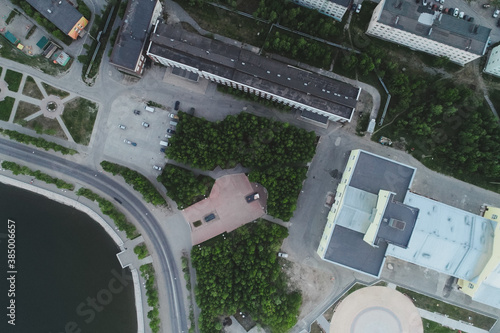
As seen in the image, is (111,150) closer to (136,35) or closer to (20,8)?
(136,35)

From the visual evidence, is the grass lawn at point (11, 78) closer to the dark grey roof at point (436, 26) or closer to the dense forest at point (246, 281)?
the dense forest at point (246, 281)

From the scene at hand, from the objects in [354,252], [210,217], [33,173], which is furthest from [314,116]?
[33,173]

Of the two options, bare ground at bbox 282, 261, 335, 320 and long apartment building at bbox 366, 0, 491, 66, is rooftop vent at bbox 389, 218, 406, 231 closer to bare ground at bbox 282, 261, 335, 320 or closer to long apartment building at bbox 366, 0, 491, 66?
bare ground at bbox 282, 261, 335, 320

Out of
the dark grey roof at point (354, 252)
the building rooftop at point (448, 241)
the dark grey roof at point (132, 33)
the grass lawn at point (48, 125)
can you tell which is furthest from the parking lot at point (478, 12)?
the grass lawn at point (48, 125)

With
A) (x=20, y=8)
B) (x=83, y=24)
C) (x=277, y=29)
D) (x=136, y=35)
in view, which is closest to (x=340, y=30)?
(x=277, y=29)

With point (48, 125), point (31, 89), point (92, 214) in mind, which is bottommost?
point (92, 214)

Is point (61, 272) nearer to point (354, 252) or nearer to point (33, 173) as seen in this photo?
point (33, 173)

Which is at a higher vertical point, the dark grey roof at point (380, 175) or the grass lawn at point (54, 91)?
the dark grey roof at point (380, 175)
